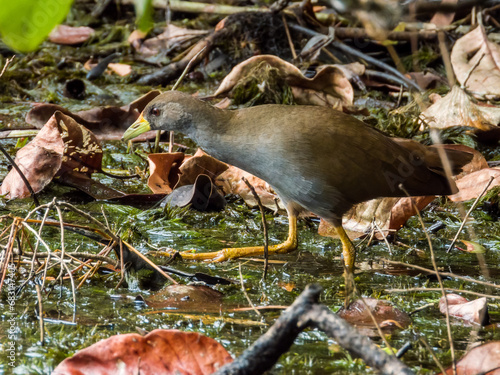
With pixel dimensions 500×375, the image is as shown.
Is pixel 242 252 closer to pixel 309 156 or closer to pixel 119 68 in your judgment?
pixel 309 156

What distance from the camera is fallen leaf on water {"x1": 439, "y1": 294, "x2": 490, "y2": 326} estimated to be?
252 cm

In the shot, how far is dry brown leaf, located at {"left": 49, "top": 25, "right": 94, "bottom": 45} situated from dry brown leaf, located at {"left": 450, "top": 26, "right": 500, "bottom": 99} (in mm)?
4099

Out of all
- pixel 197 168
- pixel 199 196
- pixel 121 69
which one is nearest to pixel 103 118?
pixel 197 168

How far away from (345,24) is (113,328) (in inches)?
205

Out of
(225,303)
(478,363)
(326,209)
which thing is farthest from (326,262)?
(478,363)

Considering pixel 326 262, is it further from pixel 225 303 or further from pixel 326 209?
pixel 225 303

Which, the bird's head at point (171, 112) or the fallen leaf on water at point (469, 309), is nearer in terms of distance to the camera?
the fallen leaf on water at point (469, 309)

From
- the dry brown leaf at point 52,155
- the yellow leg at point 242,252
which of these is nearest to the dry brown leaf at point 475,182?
the yellow leg at point 242,252

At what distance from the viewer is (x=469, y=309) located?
8.44 ft

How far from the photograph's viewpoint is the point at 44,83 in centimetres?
654

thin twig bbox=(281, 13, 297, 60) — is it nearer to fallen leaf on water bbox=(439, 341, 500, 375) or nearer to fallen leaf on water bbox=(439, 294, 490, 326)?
fallen leaf on water bbox=(439, 294, 490, 326)

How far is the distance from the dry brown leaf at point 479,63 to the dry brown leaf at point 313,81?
1.02m

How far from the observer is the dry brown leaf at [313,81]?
16.7 ft

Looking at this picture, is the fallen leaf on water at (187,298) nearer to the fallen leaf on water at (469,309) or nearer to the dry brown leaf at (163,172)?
the fallen leaf on water at (469,309)
